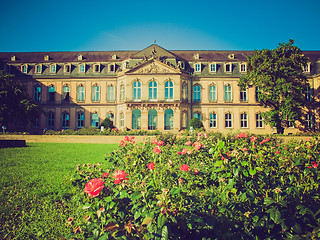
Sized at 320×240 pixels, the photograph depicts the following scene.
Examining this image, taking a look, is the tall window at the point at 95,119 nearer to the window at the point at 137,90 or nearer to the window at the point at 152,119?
the window at the point at 137,90

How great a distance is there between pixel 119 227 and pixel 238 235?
193 cm

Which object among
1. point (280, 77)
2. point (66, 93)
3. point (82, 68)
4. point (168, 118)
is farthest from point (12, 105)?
point (280, 77)

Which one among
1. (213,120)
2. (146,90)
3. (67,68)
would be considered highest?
(67,68)

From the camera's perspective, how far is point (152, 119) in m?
29.0

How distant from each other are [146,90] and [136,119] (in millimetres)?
4410

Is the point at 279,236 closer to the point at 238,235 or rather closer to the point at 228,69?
the point at 238,235

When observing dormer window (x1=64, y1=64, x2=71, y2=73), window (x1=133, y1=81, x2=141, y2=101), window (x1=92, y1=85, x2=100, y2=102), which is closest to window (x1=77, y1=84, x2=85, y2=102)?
window (x1=92, y1=85, x2=100, y2=102)

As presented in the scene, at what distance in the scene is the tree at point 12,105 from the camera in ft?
78.3

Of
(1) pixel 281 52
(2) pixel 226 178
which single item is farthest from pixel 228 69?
(2) pixel 226 178

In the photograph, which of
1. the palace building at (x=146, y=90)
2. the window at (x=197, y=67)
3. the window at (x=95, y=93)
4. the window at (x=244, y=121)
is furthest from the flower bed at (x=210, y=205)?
the window at (x=95, y=93)

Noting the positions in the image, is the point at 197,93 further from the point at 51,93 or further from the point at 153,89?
the point at 51,93

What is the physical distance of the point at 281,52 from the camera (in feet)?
83.8

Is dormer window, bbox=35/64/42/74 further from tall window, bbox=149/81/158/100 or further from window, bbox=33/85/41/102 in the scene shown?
tall window, bbox=149/81/158/100

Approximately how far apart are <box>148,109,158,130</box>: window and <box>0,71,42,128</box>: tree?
14956mm
